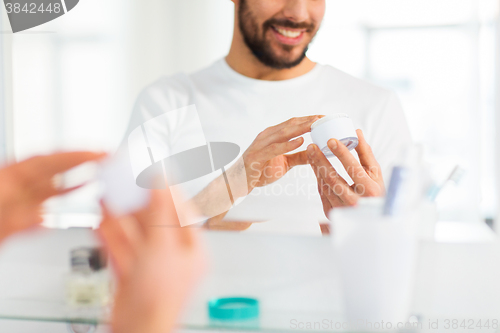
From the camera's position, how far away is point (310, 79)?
1.87 feet

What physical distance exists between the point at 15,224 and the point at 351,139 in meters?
0.37

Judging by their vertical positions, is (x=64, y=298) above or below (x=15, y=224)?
below

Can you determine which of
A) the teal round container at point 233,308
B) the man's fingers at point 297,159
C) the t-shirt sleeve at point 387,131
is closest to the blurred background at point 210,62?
the t-shirt sleeve at point 387,131

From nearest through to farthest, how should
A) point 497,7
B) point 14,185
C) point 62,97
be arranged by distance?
point 14,185 < point 497,7 < point 62,97

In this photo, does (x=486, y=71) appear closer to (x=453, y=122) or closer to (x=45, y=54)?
(x=453, y=122)

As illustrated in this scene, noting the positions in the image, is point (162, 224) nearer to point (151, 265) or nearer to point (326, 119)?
point (151, 265)

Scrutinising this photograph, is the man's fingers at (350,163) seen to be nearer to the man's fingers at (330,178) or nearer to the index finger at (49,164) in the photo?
the man's fingers at (330,178)

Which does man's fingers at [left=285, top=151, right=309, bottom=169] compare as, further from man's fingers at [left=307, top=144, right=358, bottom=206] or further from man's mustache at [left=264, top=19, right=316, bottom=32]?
man's mustache at [left=264, top=19, right=316, bottom=32]

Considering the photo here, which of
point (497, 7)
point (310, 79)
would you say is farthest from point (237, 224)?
point (497, 7)

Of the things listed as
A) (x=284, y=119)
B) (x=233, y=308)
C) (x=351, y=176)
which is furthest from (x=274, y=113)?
(x=233, y=308)

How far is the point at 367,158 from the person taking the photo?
0.55 meters

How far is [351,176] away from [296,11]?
0.21 m

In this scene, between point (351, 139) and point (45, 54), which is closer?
point (351, 139)

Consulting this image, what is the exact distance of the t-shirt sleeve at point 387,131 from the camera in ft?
1.81
